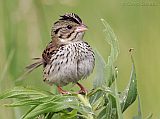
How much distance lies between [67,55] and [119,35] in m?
1.74

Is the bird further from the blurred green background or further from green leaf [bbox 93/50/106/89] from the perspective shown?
green leaf [bbox 93/50/106/89]

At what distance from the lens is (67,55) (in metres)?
4.09

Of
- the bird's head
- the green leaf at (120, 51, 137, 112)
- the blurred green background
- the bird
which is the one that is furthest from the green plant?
the blurred green background

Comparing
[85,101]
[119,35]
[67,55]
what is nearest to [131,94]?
[85,101]

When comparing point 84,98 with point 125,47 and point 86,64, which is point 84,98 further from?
point 125,47

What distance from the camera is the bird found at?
150 inches

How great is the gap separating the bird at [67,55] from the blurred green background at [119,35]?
55 centimetres

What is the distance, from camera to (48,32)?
5473 millimetres

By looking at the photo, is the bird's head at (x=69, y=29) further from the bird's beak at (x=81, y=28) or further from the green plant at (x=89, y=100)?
the green plant at (x=89, y=100)

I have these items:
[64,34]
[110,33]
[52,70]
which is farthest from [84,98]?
[64,34]

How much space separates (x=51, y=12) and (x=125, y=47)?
1006mm

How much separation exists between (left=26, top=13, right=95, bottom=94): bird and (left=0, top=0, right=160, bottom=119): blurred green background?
1.81 ft

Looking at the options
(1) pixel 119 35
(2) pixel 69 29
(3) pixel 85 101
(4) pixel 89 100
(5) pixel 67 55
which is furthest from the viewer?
(1) pixel 119 35

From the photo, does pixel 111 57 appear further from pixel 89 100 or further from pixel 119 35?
pixel 119 35
